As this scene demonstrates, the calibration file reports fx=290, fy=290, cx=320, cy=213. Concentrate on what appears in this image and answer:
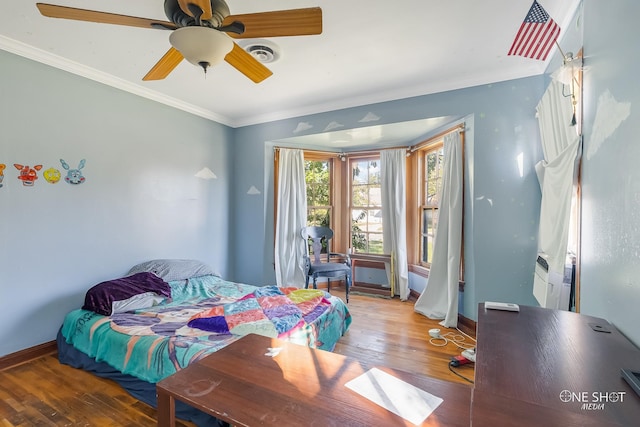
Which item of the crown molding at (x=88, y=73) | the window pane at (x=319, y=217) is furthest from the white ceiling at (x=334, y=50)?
the window pane at (x=319, y=217)

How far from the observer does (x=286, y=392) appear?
86cm

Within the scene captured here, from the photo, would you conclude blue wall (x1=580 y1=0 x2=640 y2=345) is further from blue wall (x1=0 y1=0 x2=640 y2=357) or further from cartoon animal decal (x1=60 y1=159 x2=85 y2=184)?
cartoon animal decal (x1=60 y1=159 x2=85 y2=184)

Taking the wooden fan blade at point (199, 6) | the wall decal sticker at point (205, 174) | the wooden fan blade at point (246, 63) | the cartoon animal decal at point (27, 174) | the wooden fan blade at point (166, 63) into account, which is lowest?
the cartoon animal decal at point (27, 174)

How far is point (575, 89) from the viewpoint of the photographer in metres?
1.67

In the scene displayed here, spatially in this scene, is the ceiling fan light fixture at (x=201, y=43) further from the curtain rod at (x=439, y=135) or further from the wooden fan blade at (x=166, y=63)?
the curtain rod at (x=439, y=135)

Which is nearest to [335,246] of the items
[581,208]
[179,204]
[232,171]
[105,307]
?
[232,171]

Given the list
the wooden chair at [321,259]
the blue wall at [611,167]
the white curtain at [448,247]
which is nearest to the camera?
the blue wall at [611,167]

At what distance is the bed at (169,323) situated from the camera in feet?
6.13

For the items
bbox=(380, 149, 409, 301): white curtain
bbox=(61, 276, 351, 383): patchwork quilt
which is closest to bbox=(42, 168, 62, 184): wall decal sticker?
bbox=(61, 276, 351, 383): patchwork quilt

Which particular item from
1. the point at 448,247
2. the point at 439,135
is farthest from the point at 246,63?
the point at 448,247

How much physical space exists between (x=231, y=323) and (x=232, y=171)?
268 cm

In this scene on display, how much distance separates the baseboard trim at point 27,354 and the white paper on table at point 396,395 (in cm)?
298

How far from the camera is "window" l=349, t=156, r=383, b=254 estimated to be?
4489 millimetres

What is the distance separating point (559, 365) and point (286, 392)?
857mm
